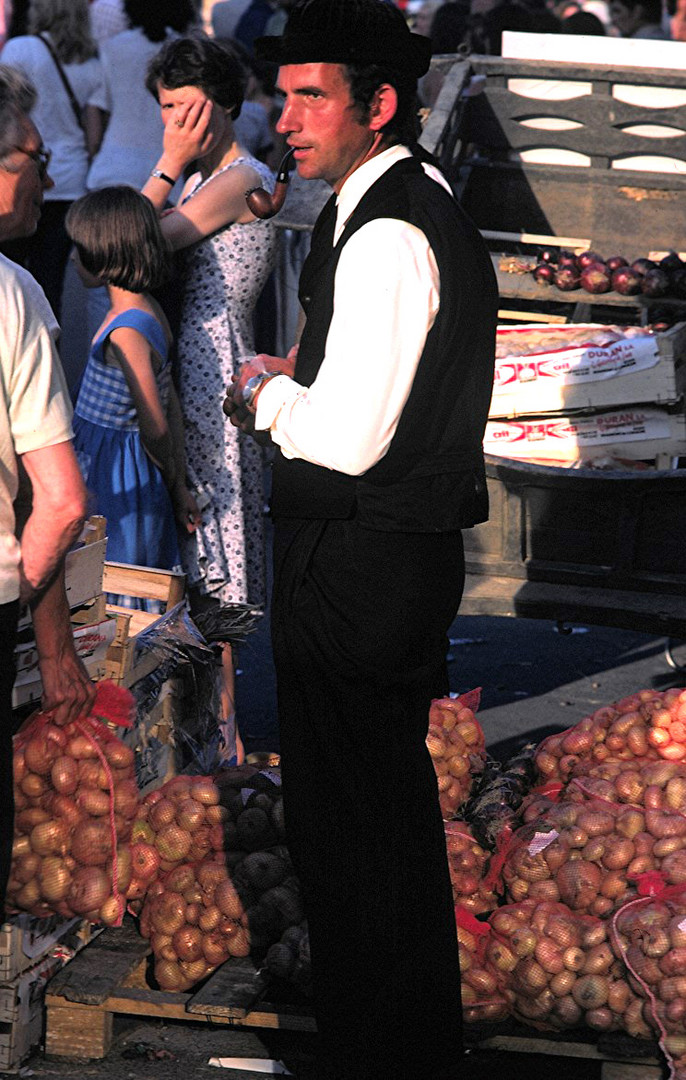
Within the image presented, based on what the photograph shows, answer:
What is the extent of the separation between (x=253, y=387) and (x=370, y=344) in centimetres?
33

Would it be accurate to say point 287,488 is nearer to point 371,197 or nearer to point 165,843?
point 371,197

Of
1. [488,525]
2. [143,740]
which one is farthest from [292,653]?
[488,525]

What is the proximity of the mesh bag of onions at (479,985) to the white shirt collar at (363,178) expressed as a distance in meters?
1.71

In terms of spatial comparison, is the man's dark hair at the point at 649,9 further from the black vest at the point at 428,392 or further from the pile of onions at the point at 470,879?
the black vest at the point at 428,392

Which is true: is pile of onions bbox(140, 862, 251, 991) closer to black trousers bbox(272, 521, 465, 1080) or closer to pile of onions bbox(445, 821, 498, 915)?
pile of onions bbox(445, 821, 498, 915)

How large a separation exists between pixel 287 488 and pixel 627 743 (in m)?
1.66

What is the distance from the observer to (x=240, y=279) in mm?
5059

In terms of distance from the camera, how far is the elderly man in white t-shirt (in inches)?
101

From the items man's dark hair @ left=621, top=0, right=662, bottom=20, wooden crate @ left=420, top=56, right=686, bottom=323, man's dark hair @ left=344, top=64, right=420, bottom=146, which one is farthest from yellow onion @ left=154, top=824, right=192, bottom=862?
man's dark hair @ left=621, top=0, right=662, bottom=20

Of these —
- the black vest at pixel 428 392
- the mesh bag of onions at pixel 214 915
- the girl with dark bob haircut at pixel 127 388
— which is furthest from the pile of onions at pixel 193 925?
the black vest at pixel 428 392

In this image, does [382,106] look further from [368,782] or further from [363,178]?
[368,782]

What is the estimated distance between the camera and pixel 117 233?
4508 mm

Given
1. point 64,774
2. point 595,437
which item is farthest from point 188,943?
point 595,437

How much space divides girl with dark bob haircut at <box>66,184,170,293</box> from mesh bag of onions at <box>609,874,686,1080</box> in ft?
7.87
